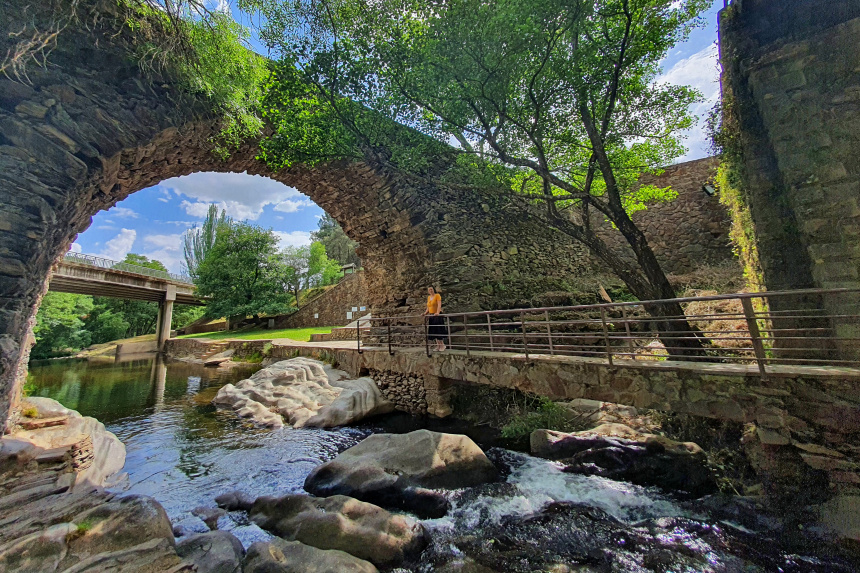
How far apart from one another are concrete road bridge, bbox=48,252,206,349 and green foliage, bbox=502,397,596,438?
17338 mm

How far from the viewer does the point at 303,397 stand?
24.0ft

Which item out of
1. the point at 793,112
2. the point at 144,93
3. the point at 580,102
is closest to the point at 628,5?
the point at 580,102

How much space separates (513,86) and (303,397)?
7.41 metres

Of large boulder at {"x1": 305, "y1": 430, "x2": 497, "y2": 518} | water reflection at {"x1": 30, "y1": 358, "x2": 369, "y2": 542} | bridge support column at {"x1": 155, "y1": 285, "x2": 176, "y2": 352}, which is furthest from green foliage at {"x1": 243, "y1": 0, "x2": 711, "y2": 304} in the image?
bridge support column at {"x1": 155, "y1": 285, "x2": 176, "y2": 352}

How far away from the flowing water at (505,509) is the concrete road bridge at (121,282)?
43.5 feet

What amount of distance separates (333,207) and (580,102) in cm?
676

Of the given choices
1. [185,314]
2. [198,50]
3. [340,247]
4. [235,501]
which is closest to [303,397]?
[235,501]

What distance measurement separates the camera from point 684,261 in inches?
449

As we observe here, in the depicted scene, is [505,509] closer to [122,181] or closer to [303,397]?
A: [303,397]

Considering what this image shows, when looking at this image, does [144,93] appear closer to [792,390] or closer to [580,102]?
[580,102]

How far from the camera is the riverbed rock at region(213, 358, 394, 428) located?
6.59 m

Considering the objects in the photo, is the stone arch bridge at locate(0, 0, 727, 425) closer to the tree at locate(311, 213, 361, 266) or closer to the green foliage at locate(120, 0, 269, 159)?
the green foliage at locate(120, 0, 269, 159)

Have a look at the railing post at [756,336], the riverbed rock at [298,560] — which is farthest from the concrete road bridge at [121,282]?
the railing post at [756,336]

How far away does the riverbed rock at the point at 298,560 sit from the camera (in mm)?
2377
